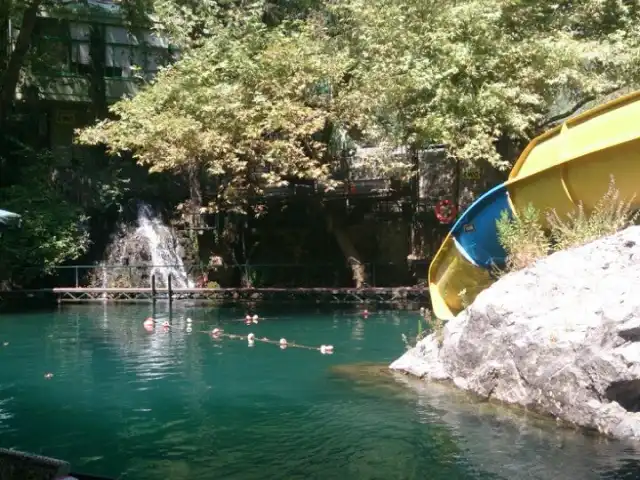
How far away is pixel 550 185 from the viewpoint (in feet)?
41.4

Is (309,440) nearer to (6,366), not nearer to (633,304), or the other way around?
(633,304)

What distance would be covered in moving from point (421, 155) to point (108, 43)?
15.0 meters

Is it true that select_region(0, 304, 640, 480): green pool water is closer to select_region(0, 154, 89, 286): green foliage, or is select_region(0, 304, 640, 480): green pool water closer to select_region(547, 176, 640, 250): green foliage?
select_region(547, 176, 640, 250): green foliage

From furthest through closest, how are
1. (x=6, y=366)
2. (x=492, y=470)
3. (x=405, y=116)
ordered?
(x=405, y=116) → (x=6, y=366) → (x=492, y=470)

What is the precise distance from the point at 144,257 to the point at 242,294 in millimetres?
5385

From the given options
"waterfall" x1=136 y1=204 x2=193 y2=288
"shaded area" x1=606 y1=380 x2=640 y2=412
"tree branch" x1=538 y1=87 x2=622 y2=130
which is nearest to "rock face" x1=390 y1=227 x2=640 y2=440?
"shaded area" x1=606 y1=380 x2=640 y2=412

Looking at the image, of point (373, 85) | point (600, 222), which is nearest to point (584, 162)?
point (600, 222)

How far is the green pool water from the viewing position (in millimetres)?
8234

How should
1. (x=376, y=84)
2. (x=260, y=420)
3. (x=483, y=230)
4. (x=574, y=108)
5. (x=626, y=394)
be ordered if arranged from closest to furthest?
(x=626, y=394) → (x=260, y=420) → (x=483, y=230) → (x=376, y=84) → (x=574, y=108)

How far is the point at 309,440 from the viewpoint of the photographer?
30.7 ft

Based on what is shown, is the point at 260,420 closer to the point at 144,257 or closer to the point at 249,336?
the point at 249,336

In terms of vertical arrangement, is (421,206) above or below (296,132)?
below

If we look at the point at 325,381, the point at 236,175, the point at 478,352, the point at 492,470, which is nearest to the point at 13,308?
the point at 236,175

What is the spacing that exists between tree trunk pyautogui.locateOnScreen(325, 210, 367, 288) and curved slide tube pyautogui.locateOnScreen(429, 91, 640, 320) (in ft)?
40.2
